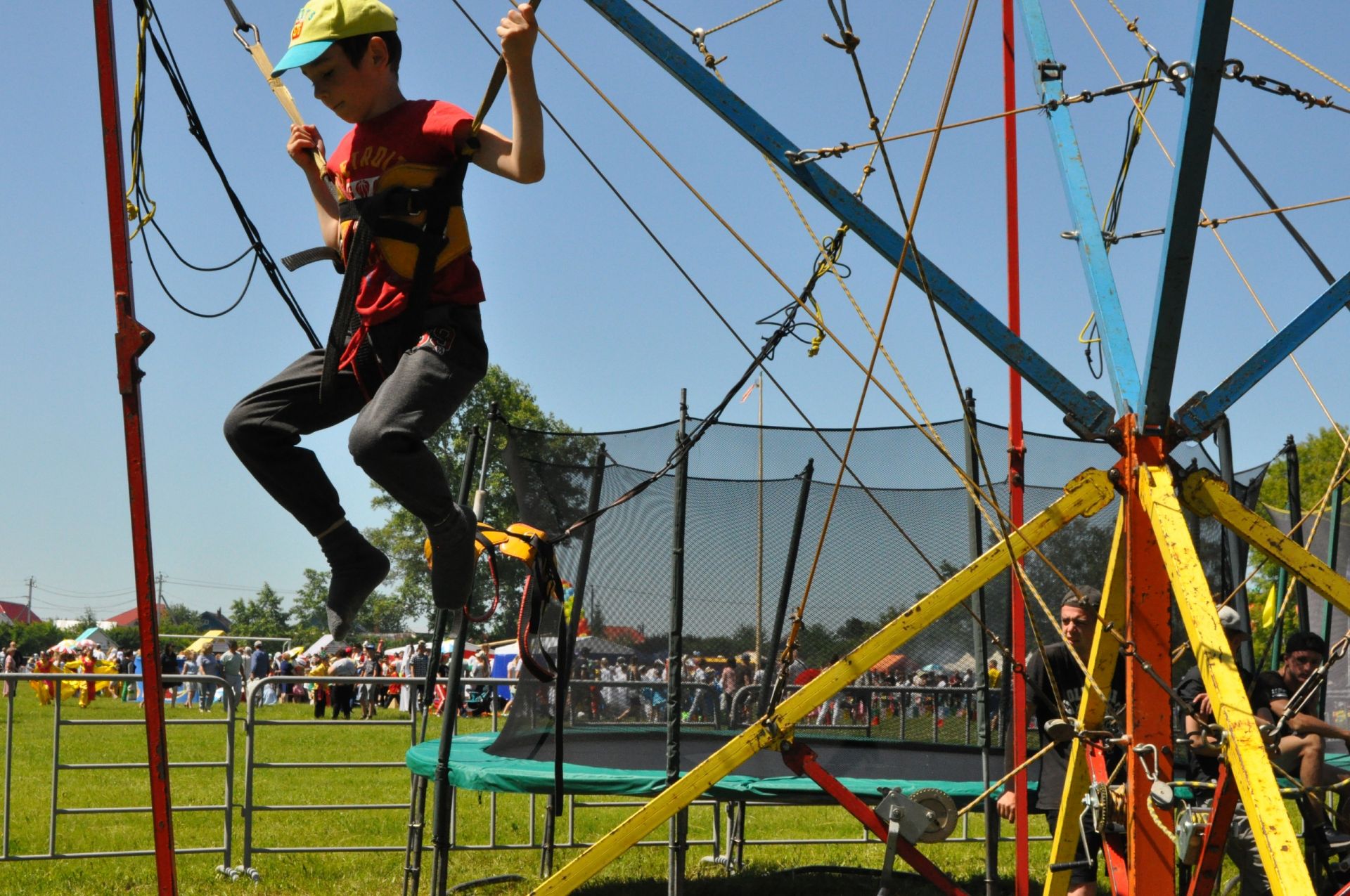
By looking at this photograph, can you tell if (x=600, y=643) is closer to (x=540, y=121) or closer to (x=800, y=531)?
(x=800, y=531)

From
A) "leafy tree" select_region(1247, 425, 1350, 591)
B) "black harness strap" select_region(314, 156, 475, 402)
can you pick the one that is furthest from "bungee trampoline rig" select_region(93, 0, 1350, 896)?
"leafy tree" select_region(1247, 425, 1350, 591)

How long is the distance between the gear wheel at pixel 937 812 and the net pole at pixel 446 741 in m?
2.79

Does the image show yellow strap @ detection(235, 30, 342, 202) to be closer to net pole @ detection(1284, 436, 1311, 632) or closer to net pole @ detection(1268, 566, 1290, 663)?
net pole @ detection(1268, 566, 1290, 663)

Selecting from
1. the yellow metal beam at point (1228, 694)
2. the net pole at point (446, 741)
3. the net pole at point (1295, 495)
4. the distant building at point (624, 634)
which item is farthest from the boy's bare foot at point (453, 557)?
the net pole at point (1295, 495)

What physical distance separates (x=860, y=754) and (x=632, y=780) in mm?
1399

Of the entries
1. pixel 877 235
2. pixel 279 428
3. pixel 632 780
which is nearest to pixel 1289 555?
pixel 877 235

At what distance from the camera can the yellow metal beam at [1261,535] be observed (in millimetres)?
3941

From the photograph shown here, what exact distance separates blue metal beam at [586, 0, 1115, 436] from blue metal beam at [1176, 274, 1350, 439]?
246mm

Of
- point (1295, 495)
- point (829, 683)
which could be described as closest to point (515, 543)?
point (829, 683)

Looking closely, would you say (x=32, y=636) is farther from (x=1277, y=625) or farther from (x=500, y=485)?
(x=1277, y=625)

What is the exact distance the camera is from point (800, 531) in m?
7.31

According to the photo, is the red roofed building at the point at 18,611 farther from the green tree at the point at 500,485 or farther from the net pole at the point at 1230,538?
the net pole at the point at 1230,538

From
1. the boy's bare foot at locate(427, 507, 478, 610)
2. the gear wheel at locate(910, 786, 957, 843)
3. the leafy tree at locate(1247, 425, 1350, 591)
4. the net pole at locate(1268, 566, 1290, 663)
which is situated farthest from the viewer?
the leafy tree at locate(1247, 425, 1350, 591)

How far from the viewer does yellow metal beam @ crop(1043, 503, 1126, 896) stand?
400 centimetres
